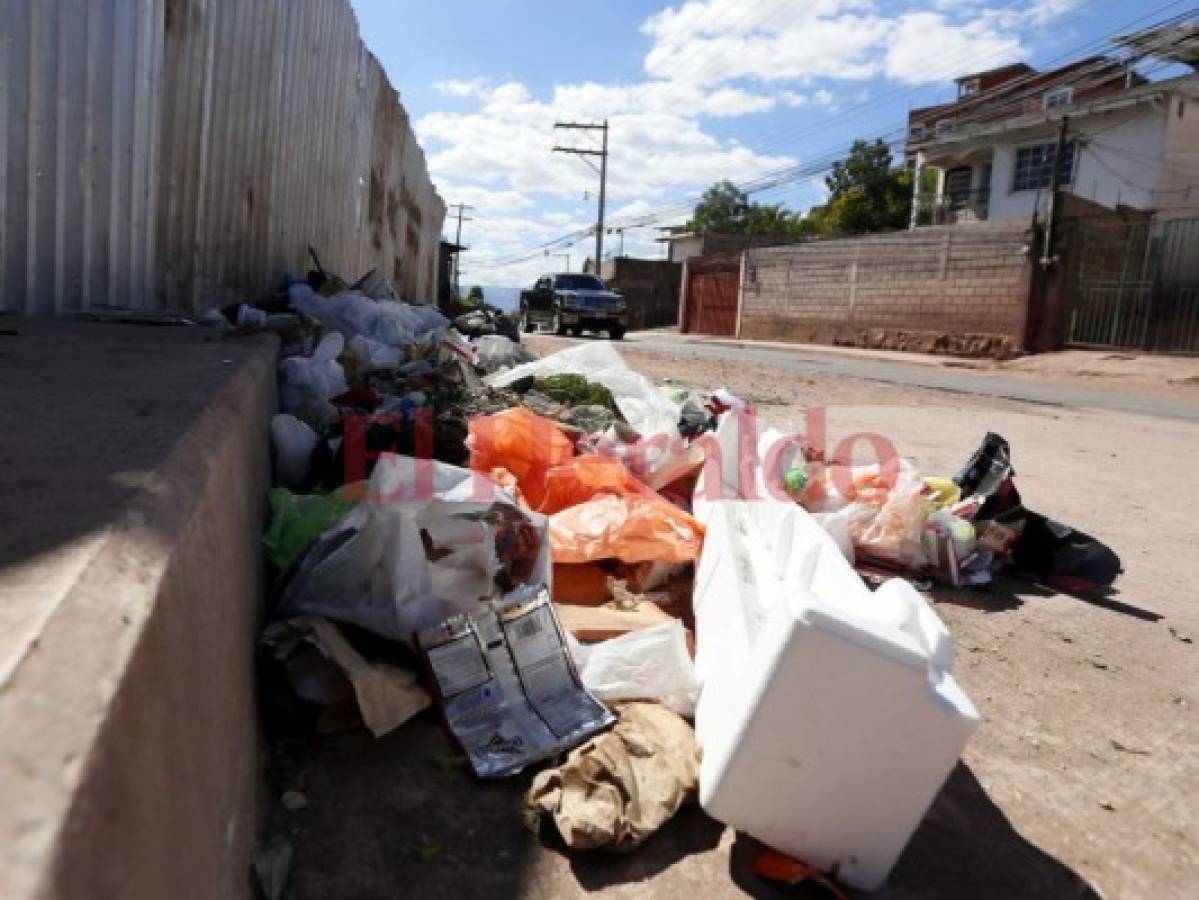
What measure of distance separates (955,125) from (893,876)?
104 ft

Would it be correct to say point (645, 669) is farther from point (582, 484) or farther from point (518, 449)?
point (518, 449)

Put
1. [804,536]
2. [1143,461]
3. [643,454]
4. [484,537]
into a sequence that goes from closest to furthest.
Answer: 1. [484,537]
2. [804,536]
3. [643,454]
4. [1143,461]

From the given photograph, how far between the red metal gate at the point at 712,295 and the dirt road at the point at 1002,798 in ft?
80.0

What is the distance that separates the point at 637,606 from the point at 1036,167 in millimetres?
28577

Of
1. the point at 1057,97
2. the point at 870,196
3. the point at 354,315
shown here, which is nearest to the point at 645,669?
the point at 354,315

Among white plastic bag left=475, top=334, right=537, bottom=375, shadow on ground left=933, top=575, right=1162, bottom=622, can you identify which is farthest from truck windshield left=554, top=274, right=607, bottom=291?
shadow on ground left=933, top=575, right=1162, bottom=622

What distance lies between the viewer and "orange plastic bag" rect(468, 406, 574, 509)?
10.5 ft

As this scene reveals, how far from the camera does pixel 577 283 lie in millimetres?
21547

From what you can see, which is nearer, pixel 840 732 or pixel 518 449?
pixel 840 732

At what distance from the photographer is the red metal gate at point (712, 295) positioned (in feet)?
89.5

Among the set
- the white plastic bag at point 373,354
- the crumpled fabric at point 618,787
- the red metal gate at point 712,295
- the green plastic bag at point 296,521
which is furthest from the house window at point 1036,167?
the crumpled fabric at point 618,787

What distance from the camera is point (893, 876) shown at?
5.10 ft

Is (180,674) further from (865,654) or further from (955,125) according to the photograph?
(955,125)

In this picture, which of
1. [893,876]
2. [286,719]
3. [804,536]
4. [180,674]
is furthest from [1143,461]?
[180,674]
